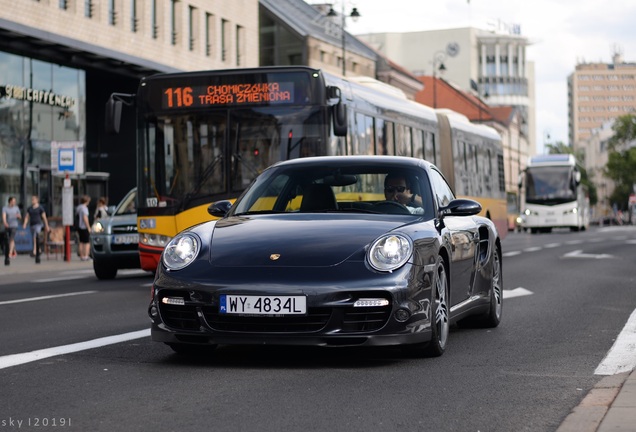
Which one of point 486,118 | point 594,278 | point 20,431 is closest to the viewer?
point 20,431

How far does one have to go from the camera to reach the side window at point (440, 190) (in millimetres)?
9781

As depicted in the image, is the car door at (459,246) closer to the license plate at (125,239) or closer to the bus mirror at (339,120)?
the bus mirror at (339,120)

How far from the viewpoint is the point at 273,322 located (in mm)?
8117

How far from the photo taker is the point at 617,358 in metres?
8.94

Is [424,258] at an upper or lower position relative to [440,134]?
lower

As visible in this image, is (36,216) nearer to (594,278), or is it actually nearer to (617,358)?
(594,278)

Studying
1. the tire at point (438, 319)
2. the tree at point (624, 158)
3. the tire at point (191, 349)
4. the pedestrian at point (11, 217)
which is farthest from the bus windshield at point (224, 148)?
the tree at point (624, 158)

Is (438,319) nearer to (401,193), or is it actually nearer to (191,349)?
(401,193)

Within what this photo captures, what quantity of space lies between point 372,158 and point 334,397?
336 centimetres

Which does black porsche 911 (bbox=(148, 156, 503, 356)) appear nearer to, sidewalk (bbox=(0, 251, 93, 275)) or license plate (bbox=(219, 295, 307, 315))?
license plate (bbox=(219, 295, 307, 315))

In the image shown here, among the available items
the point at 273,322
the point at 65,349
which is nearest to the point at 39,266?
the point at 65,349

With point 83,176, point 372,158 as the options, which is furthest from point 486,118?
point 372,158

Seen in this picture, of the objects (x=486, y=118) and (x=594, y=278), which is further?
(x=486, y=118)

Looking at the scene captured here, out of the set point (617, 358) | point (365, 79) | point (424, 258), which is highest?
point (365, 79)
